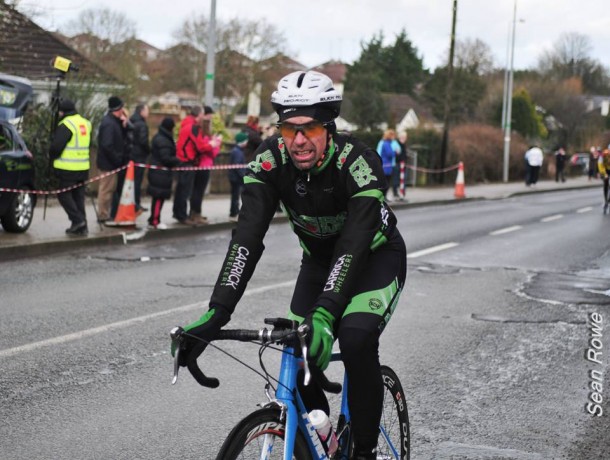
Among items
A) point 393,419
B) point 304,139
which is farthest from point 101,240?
point 304,139

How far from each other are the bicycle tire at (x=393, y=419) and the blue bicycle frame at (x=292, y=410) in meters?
0.82

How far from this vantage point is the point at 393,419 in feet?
15.2

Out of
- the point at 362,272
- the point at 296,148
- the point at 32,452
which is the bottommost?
the point at 32,452

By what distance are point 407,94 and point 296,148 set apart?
10126 centimetres

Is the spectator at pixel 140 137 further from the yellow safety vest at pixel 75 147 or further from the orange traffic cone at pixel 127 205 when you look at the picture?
the yellow safety vest at pixel 75 147

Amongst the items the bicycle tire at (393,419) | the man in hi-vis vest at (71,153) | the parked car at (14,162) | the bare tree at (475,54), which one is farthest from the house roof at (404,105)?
the bicycle tire at (393,419)

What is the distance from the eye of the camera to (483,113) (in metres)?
79.3

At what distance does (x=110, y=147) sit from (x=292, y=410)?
12825 millimetres

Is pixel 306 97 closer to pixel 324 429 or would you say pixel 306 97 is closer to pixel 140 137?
pixel 324 429

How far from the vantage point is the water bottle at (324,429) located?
3.68 meters

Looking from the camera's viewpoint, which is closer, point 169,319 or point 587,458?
point 587,458

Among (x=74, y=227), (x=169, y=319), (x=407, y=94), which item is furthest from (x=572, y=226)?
(x=407, y=94)

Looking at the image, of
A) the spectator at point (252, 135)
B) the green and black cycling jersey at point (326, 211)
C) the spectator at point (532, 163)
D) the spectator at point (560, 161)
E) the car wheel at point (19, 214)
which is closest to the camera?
the green and black cycling jersey at point (326, 211)

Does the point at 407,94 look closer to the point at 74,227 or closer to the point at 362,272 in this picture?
the point at 74,227
